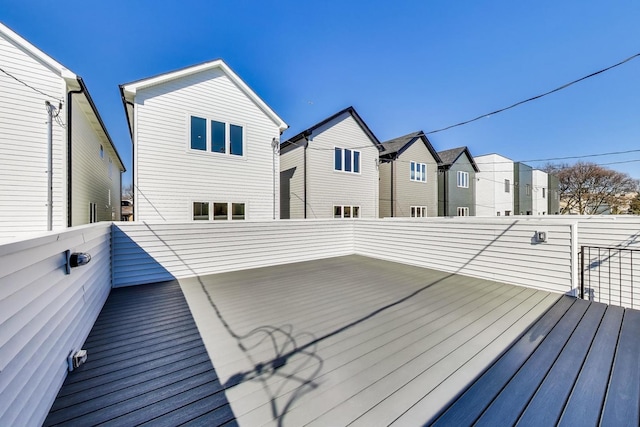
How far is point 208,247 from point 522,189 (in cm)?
2603

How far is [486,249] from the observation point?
512cm

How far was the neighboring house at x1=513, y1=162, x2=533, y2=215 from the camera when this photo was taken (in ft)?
69.0

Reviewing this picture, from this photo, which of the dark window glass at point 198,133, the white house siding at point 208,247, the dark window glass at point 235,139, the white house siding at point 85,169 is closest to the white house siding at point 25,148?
the white house siding at point 85,169

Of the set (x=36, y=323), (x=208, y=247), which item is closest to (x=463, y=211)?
(x=208, y=247)

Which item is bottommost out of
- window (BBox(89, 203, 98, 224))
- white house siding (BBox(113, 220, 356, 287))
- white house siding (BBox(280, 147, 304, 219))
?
white house siding (BBox(113, 220, 356, 287))

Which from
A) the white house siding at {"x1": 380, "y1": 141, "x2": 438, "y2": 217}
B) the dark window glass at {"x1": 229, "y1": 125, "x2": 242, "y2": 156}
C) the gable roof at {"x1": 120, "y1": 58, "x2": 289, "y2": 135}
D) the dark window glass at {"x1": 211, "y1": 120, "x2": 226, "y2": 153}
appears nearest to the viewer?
the gable roof at {"x1": 120, "y1": 58, "x2": 289, "y2": 135}

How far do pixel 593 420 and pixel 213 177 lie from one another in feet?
28.8

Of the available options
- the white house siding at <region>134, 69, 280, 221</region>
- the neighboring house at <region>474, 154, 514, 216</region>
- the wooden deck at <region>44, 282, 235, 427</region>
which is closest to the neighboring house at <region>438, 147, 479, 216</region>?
the neighboring house at <region>474, 154, 514, 216</region>

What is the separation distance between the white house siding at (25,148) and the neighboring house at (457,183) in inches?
681

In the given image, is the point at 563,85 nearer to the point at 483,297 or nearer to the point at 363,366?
the point at 483,297

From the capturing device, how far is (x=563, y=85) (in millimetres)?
4828

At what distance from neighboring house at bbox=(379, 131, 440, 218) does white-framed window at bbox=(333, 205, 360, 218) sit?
104 inches

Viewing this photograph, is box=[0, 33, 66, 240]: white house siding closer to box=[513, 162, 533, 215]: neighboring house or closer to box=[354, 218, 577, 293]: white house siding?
box=[354, 218, 577, 293]: white house siding

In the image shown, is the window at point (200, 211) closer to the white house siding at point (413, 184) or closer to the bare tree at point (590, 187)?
Result: the white house siding at point (413, 184)
